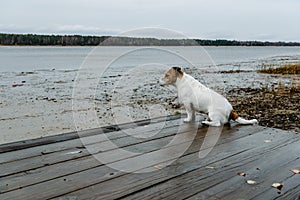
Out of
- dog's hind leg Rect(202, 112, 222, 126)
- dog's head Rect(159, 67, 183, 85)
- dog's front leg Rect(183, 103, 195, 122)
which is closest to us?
dog's hind leg Rect(202, 112, 222, 126)

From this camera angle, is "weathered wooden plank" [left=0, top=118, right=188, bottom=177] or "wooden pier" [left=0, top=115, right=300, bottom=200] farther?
"weathered wooden plank" [left=0, top=118, right=188, bottom=177]

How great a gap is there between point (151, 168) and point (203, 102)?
237cm

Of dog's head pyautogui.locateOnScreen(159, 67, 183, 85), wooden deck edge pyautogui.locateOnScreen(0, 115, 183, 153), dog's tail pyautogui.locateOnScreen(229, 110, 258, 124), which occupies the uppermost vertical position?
dog's head pyautogui.locateOnScreen(159, 67, 183, 85)

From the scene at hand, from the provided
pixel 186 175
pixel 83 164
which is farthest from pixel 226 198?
pixel 83 164

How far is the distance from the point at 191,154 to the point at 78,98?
10.1m

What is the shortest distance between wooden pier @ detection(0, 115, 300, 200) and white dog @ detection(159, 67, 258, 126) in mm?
645

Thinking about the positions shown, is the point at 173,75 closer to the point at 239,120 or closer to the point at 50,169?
the point at 239,120

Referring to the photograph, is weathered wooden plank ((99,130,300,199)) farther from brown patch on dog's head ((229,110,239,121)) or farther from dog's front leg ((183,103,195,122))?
dog's front leg ((183,103,195,122))

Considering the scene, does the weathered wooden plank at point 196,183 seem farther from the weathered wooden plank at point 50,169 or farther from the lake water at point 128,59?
the lake water at point 128,59

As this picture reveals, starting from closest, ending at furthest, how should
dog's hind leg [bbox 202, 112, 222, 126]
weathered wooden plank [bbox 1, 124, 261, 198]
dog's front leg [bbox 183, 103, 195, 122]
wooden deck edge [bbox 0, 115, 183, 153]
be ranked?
weathered wooden plank [bbox 1, 124, 261, 198]
wooden deck edge [bbox 0, 115, 183, 153]
dog's hind leg [bbox 202, 112, 222, 126]
dog's front leg [bbox 183, 103, 195, 122]

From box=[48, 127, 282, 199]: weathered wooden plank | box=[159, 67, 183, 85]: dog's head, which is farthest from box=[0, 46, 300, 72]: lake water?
box=[48, 127, 282, 199]: weathered wooden plank

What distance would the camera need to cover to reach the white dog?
4.91m

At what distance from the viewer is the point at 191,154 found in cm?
341

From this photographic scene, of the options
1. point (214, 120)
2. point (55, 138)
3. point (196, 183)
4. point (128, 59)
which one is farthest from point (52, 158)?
point (128, 59)
